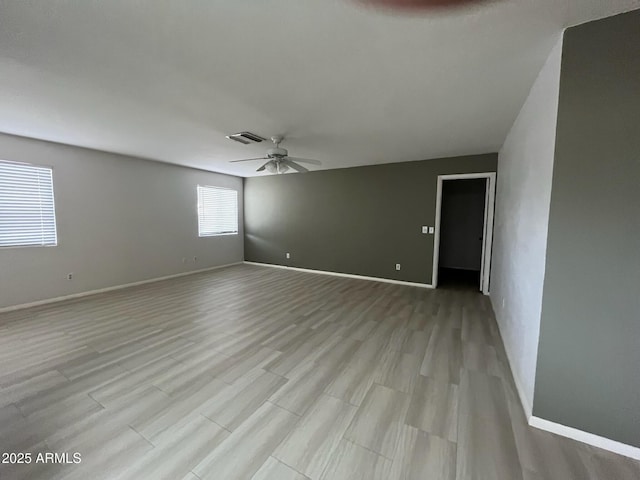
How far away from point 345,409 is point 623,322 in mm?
1739

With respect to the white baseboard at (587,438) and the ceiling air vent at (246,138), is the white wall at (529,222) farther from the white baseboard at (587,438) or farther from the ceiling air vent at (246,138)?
the ceiling air vent at (246,138)

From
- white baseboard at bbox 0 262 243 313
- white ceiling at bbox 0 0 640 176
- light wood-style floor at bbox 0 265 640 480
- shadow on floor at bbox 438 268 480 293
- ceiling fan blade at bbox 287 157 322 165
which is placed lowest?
light wood-style floor at bbox 0 265 640 480

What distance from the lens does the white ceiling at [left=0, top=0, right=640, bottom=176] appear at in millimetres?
1366

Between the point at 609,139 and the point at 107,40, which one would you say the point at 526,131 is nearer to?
the point at 609,139

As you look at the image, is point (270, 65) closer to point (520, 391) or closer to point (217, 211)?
point (520, 391)

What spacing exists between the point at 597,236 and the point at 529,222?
2.03 feet

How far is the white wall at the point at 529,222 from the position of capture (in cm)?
164

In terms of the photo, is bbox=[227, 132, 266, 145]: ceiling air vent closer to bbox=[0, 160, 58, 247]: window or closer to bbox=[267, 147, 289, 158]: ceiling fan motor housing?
bbox=[267, 147, 289, 158]: ceiling fan motor housing

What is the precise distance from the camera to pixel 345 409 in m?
1.78

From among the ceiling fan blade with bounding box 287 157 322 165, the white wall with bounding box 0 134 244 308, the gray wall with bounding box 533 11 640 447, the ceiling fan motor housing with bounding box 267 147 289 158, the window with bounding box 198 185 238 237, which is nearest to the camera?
the gray wall with bounding box 533 11 640 447

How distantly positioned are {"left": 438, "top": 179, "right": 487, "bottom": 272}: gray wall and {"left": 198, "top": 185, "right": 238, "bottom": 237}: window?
5.67 metres

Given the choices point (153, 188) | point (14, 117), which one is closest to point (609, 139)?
point (14, 117)

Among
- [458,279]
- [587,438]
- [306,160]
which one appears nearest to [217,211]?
[306,160]

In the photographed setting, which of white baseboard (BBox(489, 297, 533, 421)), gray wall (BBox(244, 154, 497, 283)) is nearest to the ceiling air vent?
gray wall (BBox(244, 154, 497, 283))
